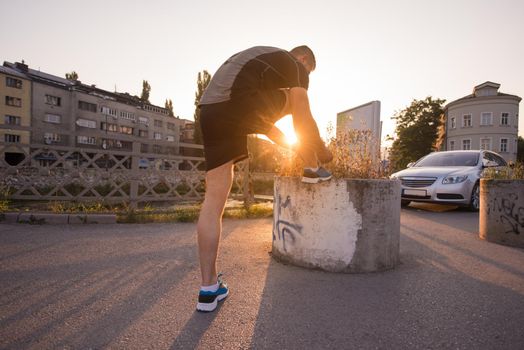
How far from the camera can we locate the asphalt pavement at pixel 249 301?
5.02 feet

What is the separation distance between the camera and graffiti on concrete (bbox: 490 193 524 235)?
379 centimetres

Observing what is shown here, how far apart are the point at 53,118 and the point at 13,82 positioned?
243 inches

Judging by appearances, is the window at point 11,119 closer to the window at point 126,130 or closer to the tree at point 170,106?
the window at point 126,130

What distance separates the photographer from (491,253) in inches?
134

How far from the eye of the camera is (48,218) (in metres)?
4.61

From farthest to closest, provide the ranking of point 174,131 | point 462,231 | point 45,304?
1. point 174,131
2. point 462,231
3. point 45,304

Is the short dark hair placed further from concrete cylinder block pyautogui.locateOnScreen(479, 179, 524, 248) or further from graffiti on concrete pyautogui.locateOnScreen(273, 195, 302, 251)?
concrete cylinder block pyautogui.locateOnScreen(479, 179, 524, 248)

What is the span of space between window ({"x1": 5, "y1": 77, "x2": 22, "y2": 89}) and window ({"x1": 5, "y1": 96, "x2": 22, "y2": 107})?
157 cm

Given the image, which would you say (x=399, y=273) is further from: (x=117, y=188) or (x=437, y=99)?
(x=437, y=99)

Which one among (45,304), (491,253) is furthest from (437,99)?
(45,304)

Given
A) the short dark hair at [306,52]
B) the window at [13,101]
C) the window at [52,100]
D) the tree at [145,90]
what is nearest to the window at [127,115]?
the tree at [145,90]

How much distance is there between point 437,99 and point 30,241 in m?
53.4

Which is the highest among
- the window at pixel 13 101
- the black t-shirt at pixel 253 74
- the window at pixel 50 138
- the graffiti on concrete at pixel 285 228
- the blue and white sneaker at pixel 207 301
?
the window at pixel 13 101

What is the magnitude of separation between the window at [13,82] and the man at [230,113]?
4876 cm
